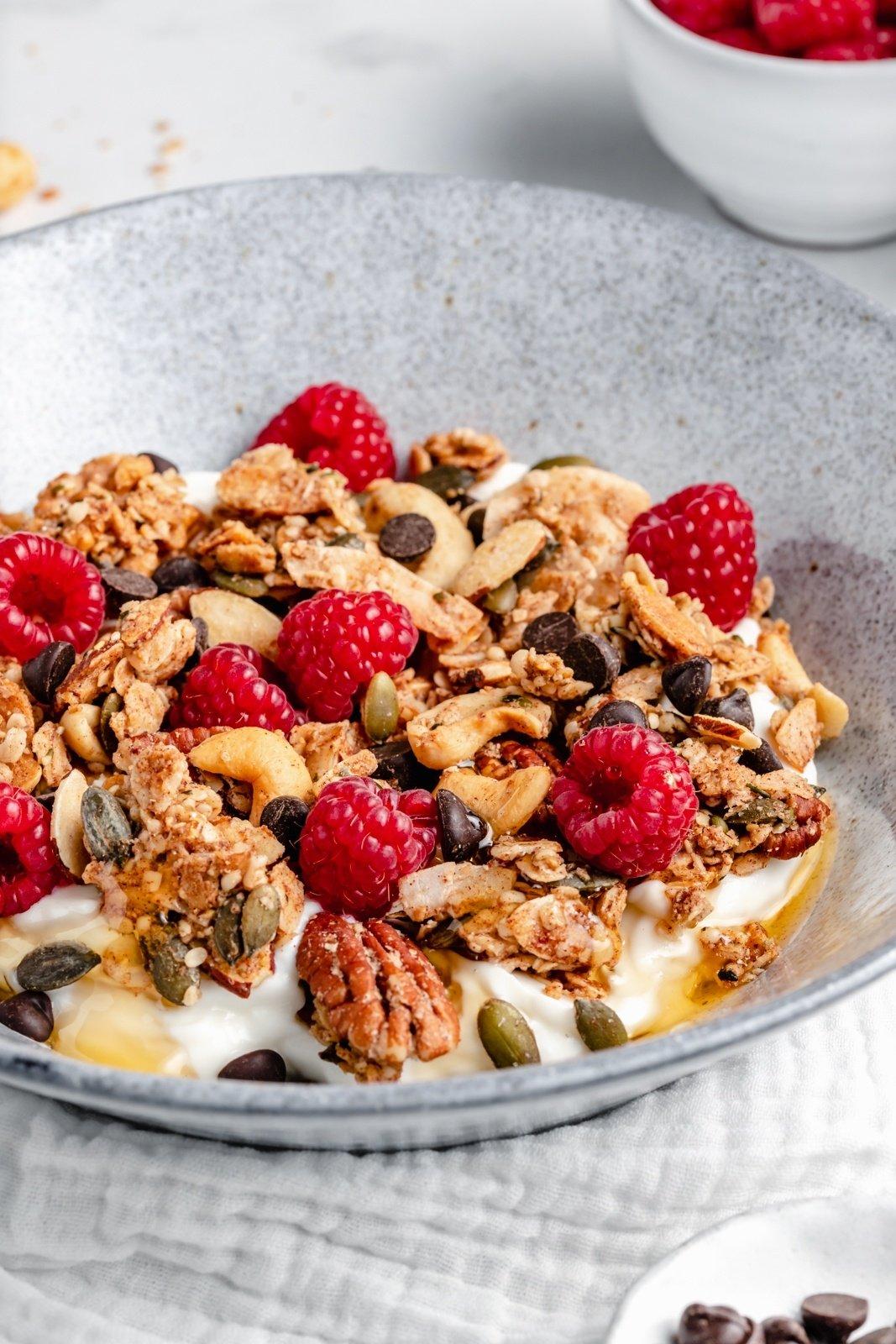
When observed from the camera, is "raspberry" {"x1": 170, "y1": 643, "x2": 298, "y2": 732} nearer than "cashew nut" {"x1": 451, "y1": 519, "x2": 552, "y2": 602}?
Yes

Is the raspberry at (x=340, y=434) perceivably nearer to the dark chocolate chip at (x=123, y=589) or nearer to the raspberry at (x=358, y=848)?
the dark chocolate chip at (x=123, y=589)

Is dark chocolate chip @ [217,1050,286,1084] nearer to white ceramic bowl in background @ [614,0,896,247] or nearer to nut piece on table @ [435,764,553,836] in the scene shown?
nut piece on table @ [435,764,553,836]

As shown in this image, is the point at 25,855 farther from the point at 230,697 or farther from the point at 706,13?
the point at 706,13

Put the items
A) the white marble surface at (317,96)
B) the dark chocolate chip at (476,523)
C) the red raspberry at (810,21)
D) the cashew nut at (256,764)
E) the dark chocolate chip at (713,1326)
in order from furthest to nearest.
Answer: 1. the white marble surface at (317,96)
2. the red raspberry at (810,21)
3. the dark chocolate chip at (476,523)
4. the cashew nut at (256,764)
5. the dark chocolate chip at (713,1326)

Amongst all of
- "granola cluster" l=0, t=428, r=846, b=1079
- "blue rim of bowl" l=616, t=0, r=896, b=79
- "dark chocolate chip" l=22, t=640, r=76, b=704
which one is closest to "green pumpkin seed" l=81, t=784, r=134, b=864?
"granola cluster" l=0, t=428, r=846, b=1079

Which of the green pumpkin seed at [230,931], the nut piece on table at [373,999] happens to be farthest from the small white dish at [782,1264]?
the green pumpkin seed at [230,931]

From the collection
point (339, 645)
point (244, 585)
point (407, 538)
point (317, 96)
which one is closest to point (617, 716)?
point (339, 645)

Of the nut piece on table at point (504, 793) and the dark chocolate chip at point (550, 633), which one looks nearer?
the nut piece on table at point (504, 793)
